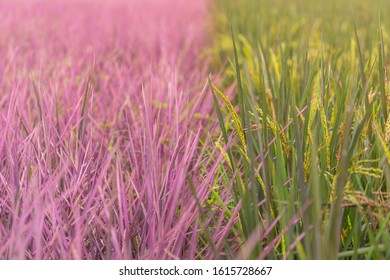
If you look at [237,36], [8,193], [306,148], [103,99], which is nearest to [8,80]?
[103,99]

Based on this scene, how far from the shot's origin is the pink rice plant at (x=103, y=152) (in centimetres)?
90

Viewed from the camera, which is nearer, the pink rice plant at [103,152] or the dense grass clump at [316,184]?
the dense grass clump at [316,184]

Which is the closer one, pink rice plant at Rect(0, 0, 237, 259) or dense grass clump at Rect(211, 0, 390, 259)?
dense grass clump at Rect(211, 0, 390, 259)

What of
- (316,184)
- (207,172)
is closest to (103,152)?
(207,172)

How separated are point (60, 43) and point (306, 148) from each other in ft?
6.59

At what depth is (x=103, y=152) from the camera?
4.33ft

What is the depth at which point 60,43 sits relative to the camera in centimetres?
272

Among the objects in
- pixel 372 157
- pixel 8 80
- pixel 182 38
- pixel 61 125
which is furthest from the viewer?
pixel 182 38

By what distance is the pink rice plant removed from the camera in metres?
0.90

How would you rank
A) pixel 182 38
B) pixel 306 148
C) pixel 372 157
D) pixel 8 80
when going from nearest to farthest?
pixel 306 148
pixel 372 157
pixel 8 80
pixel 182 38

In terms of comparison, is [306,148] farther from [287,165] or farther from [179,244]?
[179,244]

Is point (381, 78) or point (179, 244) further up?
point (381, 78)

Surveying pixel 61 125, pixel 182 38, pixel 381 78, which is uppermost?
pixel 381 78
